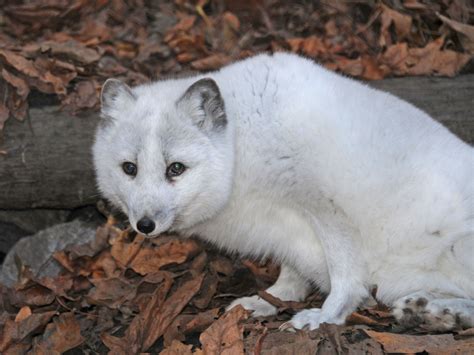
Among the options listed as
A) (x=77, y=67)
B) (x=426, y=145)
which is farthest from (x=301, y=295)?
(x=77, y=67)

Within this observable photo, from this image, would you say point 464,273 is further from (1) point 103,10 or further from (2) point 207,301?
Result: (1) point 103,10

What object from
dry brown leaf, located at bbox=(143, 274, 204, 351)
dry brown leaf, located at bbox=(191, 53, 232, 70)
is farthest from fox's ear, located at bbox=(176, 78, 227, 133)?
dry brown leaf, located at bbox=(191, 53, 232, 70)

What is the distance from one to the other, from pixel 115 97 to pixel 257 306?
1.59m

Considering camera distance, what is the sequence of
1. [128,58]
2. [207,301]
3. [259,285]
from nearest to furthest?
[207,301]
[259,285]
[128,58]

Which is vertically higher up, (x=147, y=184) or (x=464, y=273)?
(x=147, y=184)

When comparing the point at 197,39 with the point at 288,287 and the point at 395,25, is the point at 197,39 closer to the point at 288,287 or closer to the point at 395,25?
the point at 395,25

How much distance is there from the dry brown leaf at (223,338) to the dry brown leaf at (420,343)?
2.35 feet

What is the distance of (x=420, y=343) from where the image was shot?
3.66 meters

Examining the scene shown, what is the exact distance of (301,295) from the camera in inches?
188

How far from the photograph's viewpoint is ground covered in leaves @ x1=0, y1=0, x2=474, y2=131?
5.61 m

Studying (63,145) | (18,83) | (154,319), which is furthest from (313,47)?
(154,319)

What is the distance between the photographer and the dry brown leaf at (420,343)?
3.60 m

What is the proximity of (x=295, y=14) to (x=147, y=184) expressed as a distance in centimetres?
386

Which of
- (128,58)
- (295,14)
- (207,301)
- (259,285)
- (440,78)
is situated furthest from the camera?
(295,14)
